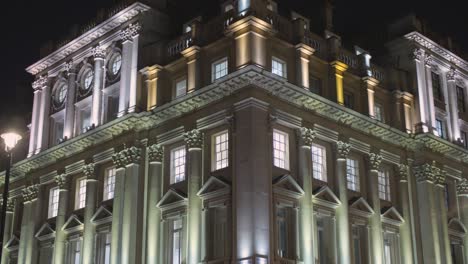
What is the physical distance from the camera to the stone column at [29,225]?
47.7 m

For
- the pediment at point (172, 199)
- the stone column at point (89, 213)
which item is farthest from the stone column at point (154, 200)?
the stone column at point (89, 213)

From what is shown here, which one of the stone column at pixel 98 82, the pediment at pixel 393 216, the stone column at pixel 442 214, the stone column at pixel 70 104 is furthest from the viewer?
the stone column at pixel 70 104

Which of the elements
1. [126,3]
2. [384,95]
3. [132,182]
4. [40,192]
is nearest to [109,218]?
[132,182]

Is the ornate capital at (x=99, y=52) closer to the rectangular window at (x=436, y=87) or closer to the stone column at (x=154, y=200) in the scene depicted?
the stone column at (x=154, y=200)

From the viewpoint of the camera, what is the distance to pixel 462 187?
49.2 meters

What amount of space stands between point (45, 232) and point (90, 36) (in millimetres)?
13703

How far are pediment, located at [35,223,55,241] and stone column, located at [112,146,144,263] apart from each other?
7579mm

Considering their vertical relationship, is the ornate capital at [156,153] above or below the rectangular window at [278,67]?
below

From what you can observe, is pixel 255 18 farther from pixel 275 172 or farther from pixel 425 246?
pixel 425 246

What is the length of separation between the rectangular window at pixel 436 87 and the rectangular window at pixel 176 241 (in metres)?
21.9

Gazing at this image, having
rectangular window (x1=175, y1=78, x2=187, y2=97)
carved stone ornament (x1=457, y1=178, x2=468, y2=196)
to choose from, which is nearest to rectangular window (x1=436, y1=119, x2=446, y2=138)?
carved stone ornament (x1=457, y1=178, x2=468, y2=196)

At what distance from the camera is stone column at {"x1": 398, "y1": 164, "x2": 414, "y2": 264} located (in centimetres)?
4362

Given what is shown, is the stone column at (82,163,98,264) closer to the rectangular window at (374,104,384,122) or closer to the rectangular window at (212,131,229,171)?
the rectangular window at (212,131,229,171)

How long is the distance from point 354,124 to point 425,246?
9.24 meters
